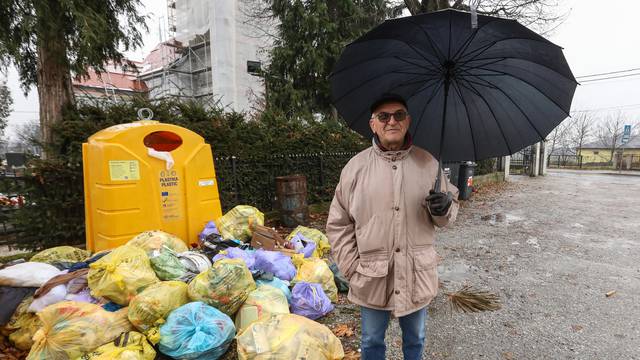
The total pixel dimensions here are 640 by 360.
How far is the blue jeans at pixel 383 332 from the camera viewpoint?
1.81 m

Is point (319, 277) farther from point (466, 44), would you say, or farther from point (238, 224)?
point (466, 44)

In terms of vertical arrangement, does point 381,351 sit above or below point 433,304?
above

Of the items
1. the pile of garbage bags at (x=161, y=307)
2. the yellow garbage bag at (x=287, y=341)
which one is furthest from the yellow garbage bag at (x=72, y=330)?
the yellow garbage bag at (x=287, y=341)

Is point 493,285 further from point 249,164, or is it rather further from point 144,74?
point 144,74

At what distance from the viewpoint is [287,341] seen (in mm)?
1888

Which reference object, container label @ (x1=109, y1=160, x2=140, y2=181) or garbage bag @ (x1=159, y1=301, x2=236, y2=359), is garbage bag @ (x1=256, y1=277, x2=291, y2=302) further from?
container label @ (x1=109, y1=160, x2=140, y2=181)

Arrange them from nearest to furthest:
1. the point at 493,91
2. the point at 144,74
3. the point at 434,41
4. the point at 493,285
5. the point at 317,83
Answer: the point at 434,41
the point at 493,91
the point at 493,285
the point at 317,83
the point at 144,74

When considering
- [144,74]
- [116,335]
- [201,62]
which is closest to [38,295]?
[116,335]

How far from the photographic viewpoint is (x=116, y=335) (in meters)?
2.16

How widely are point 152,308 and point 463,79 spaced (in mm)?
2603

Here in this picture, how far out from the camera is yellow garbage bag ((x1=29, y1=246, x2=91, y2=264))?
3.13 metres

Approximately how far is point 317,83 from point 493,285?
30.7 feet

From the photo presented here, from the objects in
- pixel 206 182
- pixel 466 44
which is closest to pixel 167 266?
pixel 206 182

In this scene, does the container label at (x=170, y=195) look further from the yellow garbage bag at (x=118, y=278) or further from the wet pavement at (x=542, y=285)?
the wet pavement at (x=542, y=285)
